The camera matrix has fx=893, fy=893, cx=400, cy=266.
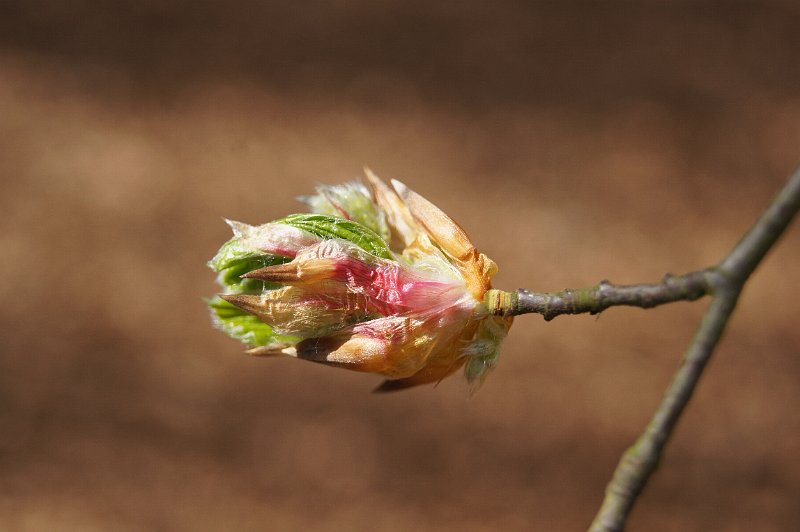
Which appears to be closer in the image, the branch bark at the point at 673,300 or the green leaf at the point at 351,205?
the branch bark at the point at 673,300

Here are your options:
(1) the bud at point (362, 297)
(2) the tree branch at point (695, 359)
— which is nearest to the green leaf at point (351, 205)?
(1) the bud at point (362, 297)

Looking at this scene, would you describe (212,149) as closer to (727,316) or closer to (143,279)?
(143,279)

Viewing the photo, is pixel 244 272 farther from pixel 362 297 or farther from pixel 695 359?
pixel 695 359

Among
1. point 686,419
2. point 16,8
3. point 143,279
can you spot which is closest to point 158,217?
point 143,279

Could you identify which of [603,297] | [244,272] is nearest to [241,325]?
[244,272]

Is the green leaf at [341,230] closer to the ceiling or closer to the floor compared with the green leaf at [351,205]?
closer to the floor

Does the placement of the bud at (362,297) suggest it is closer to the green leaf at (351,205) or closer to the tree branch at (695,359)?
the green leaf at (351,205)
